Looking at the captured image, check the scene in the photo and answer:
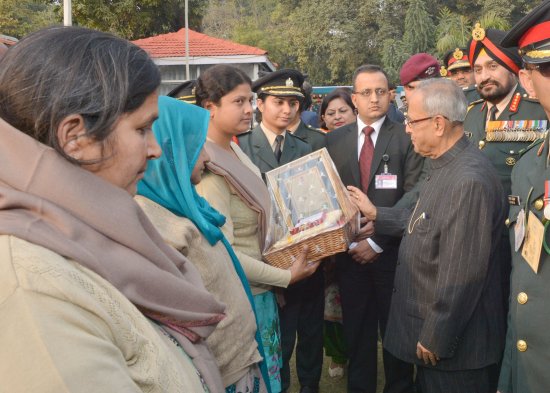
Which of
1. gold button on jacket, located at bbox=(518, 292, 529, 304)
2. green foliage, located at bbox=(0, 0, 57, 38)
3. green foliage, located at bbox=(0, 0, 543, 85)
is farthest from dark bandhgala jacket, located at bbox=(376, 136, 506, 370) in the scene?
green foliage, located at bbox=(0, 0, 543, 85)

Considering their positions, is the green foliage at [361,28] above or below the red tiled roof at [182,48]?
above

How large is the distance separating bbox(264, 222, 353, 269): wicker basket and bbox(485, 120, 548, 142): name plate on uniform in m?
1.54

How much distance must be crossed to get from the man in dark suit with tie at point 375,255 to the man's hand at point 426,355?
1122mm

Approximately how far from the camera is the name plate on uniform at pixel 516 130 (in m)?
3.82

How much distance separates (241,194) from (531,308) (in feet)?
4.65

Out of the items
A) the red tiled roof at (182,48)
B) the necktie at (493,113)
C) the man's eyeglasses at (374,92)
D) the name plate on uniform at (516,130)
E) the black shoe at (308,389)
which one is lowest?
the black shoe at (308,389)

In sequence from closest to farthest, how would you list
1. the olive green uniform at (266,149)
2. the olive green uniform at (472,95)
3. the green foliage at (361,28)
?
the olive green uniform at (266,149) → the olive green uniform at (472,95) → the green foliage at (361,28)

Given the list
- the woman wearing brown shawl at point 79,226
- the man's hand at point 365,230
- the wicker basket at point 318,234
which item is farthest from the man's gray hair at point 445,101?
the woman wearing brown shawl at point 79,226

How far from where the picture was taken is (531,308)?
85.0 inches

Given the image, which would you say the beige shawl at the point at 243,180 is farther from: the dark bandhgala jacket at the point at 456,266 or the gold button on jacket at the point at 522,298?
the gold button on jacket at the point at 522,298

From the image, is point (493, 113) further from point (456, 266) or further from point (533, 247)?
point (533, 247)

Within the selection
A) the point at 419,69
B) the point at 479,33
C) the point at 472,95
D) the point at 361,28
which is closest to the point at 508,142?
the point at 479,33

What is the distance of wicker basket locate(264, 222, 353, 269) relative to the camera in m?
2.96

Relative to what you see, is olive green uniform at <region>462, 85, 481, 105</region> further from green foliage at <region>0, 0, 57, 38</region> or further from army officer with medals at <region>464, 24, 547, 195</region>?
green foliage at <region>0, 0, 57, 38</region>
